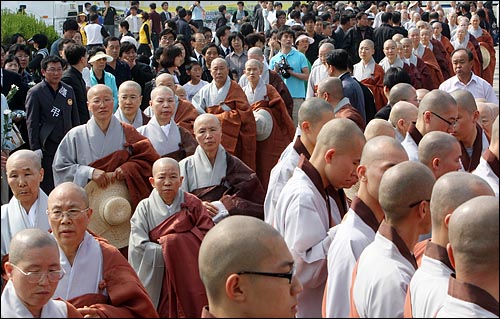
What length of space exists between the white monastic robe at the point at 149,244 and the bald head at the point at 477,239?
2.70 meters

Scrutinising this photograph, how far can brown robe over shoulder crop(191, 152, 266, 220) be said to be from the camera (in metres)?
5.88

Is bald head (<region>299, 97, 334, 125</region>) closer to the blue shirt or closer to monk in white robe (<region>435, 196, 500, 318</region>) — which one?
monk in white robe (<region>435, 196, 500, 318</region>)

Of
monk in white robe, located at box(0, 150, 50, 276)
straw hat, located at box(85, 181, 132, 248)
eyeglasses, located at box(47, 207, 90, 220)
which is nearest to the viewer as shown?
eyeglasses, located at box(47, 207, 90, 220)

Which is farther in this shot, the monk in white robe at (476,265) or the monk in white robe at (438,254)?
the monk in white robe at (438,254)

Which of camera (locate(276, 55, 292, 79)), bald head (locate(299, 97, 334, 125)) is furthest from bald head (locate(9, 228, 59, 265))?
camera (locate(276, 55, 292, 79))

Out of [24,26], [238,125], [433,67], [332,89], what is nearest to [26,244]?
[332,89]

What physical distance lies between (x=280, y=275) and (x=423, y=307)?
672mm

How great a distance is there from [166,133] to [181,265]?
1.82 metres

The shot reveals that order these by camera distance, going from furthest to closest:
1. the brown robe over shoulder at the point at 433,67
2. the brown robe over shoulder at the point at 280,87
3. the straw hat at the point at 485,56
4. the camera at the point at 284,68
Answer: the straw hat at the point at 485,56 → the brown robe over shoulder at the point at 433,67 → the camera at the point at 284,68 → the brown robe over shoulder at the point at 280,87

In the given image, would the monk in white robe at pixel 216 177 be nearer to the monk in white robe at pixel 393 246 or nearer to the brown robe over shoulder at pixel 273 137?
the brown robe over shoulder at pixel 273 137

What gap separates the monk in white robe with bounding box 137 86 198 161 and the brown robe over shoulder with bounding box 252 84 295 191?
1.68 m

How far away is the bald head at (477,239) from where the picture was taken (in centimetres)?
273

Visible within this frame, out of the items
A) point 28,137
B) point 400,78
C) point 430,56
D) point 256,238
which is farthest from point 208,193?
point 430,56

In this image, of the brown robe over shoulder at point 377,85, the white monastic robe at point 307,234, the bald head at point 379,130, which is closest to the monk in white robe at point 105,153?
the bald head at point 379,130
